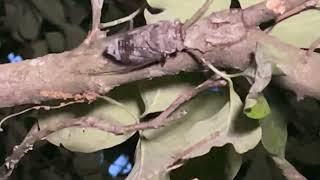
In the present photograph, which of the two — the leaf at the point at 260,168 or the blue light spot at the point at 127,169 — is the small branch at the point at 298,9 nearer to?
the leaf at the point at 260,168

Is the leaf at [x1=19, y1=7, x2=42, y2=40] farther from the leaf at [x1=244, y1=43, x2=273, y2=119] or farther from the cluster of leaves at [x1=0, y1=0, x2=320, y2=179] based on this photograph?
the leaf at [x1=244, y1=43, x2=273, y2=119]

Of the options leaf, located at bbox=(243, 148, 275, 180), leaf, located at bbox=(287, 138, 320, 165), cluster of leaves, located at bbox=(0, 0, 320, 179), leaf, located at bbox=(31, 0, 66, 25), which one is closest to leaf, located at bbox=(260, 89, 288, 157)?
cluster of leaves, located at bbox=(0, 0, 320, 179)

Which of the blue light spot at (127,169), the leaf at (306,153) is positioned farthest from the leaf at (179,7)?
the blue light spot at (127,169)

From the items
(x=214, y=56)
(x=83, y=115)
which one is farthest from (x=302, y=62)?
(x=83, y=115)

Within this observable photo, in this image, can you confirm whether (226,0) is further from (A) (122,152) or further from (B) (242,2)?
(A) (122,152)

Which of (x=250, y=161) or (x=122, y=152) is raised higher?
(x=250, y=161)
